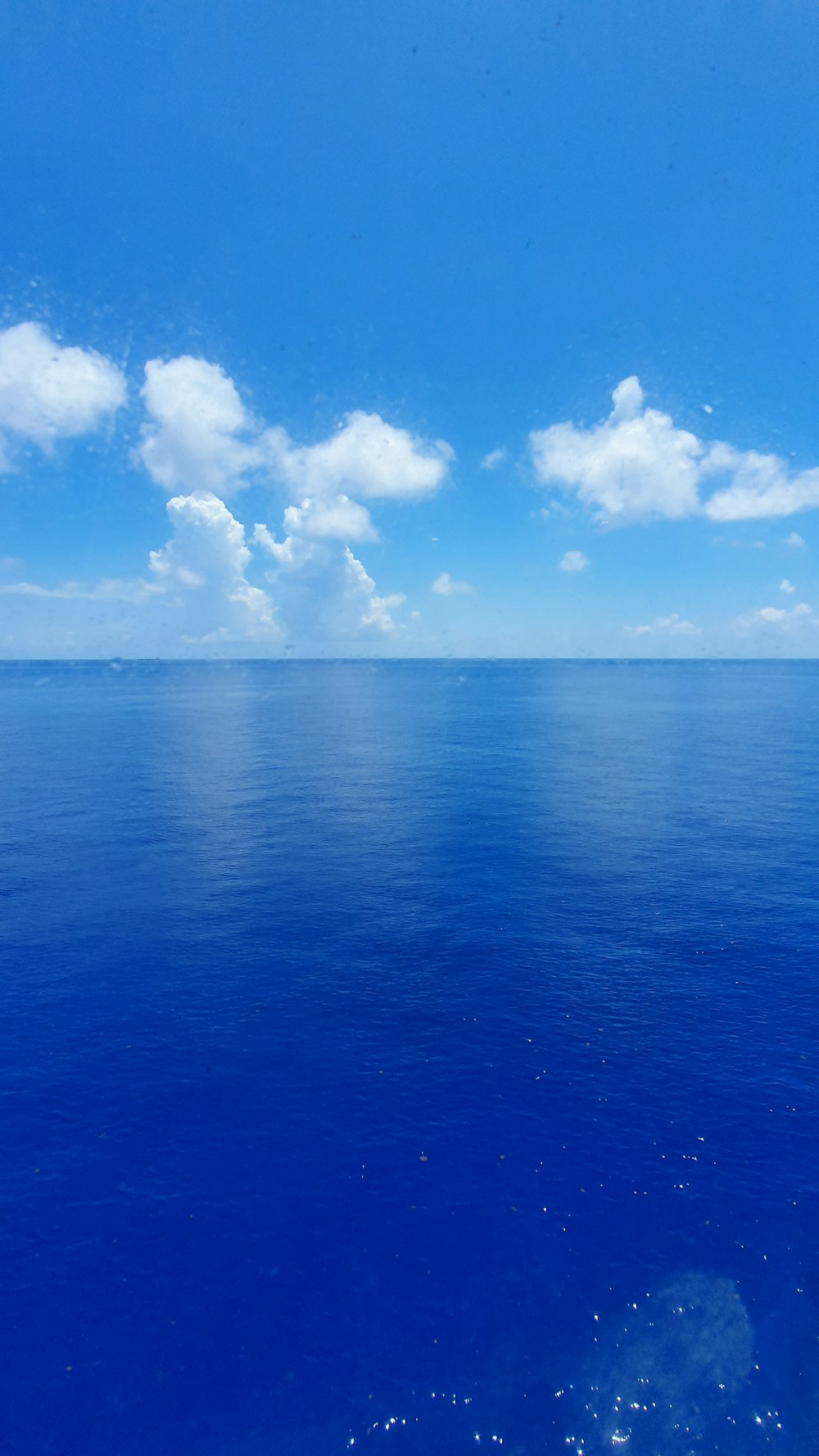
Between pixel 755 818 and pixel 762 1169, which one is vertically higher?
pixel 755 818

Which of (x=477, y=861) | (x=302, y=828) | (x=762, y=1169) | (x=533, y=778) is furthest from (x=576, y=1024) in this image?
(x=533, y=778)

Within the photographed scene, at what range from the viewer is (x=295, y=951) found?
80938 millimetres

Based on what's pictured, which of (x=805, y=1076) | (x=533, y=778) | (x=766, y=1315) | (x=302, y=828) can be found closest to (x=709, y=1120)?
(x=805, y=1076)

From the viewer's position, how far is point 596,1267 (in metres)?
44.0

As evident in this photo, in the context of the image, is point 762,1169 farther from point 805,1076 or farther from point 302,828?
point 302,828

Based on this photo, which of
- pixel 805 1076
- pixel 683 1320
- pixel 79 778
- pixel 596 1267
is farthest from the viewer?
pixel 79 778

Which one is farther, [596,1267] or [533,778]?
[533,778]

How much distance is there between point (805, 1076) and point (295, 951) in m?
54.3

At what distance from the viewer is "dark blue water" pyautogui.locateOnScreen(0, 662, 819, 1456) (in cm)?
3781

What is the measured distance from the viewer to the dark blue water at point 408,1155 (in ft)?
124

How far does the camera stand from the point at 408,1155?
5300 centimetres

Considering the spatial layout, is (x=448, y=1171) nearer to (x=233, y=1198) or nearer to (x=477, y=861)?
(x=233, y=1198)

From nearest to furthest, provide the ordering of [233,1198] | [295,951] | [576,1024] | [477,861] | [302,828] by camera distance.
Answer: [233,1198], [576,1024], [295,951], [477,861], [302,828]

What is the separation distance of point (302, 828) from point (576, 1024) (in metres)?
67.3
